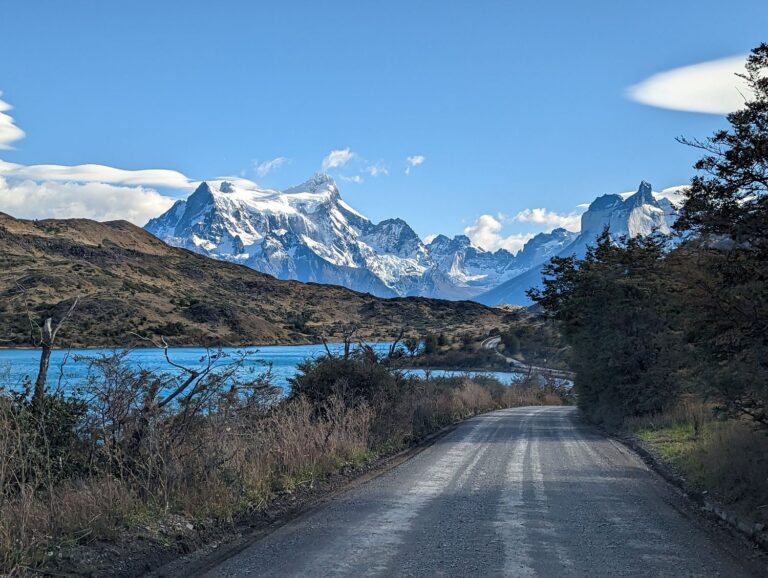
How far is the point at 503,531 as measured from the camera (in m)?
7.98

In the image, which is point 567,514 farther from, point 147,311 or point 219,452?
point 147,311

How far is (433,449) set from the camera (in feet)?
54.1

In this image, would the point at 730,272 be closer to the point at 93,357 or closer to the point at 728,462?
the point at 728,462

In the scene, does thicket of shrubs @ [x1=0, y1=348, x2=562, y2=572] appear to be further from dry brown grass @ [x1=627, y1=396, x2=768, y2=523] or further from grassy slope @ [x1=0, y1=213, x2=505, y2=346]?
grassy slope @ [x1=0, y1=213, x2=505, y2=346]

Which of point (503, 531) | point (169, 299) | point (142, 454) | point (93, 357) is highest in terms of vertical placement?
point (169, 299)

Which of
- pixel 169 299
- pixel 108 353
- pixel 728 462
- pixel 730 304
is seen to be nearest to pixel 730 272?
pixel 730 304

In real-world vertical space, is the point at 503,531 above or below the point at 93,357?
below

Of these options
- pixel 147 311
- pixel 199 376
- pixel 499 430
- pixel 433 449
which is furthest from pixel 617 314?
→ pixel 147 311

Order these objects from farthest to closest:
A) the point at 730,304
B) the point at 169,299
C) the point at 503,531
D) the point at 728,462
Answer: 1. the point at 169,299
2. the point at 728,462
3. the point at 730,304
4. the point at 503,531

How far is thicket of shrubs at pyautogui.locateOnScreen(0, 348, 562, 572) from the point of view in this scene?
7.12 m

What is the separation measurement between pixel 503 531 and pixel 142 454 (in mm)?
4494

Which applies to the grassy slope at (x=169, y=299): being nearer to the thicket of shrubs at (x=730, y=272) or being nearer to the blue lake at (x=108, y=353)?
the blue lake at (x=108, y=353)

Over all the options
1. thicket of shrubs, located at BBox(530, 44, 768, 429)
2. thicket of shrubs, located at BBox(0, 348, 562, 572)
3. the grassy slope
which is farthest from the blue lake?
thicket of shrubs, located at BBox(530, 44, 768, 429)

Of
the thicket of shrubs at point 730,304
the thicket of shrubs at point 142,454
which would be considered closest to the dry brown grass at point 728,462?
the thicket of shrubs at point 730,304
